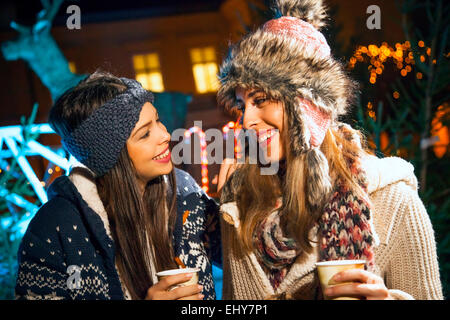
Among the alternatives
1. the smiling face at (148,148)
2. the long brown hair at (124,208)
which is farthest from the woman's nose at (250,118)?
the long brown hair at (124,208)

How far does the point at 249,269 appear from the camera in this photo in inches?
86.0

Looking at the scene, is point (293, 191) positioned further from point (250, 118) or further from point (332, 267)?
point (332, 267)

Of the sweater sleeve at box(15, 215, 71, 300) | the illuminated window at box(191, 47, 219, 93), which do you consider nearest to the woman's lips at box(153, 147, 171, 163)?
the sweater sleeve at box(15, 215, 71, 300)

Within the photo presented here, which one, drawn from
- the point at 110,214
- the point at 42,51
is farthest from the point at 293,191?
the point at 42,51

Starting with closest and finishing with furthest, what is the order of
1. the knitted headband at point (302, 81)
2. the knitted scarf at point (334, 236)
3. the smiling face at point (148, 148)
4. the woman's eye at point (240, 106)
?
1. the knitted scarf at point (334, 236)
2. the knitted headband at point (302, 81)
3. the woman's eye at point (240, 106)
4. the smiling face at point (148, 148)

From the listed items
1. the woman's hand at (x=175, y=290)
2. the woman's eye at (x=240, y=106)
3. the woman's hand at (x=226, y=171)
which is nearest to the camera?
the woman's hand at (x=175, y=290)

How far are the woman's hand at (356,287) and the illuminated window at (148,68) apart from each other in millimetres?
15432

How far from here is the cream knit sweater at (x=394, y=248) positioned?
197 cm

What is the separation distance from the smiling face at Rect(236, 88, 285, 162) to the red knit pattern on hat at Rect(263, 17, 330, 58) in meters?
0.29

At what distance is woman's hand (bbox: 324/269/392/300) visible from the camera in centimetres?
147

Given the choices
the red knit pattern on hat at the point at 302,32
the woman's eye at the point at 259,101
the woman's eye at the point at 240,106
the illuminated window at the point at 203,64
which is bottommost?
the woman's eye at the point at 240,106

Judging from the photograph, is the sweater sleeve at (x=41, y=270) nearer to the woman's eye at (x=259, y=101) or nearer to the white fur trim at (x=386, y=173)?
the woman's eye at (x=259, y=101)
